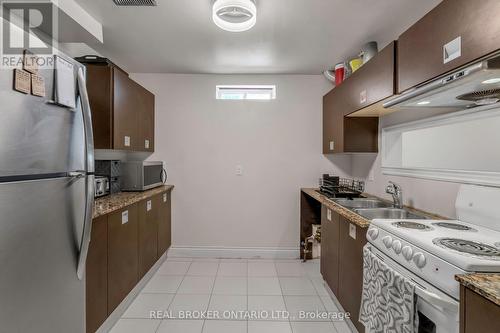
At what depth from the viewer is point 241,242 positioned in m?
3.51

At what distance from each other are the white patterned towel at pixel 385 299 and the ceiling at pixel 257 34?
1757mm

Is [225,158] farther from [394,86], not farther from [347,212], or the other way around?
[394,86]

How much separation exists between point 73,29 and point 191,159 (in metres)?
1.82

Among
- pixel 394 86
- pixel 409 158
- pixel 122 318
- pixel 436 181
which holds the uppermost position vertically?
pixel 394 86

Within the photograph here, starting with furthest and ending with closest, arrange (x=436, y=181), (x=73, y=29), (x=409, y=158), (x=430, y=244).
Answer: (x=409, y=158), (x=73, y=29), (x=436, y=181), (x=430, y=244)

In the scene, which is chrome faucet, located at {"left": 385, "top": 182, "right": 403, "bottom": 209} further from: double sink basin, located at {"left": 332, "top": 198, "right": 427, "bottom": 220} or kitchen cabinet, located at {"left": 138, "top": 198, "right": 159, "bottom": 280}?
kitchen cabinet, located at {"left": 138, "top": 198, "right": 159, "bottom": 280}

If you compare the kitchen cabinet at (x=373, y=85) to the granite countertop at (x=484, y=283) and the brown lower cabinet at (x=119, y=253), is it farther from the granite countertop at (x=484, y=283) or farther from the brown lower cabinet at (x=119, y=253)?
the brown lower cabinet at (x=119, y=253)

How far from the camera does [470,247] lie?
116 cm

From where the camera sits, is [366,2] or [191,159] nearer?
[366,2]

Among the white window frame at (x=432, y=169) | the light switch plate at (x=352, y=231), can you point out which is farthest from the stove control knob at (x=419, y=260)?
the white window frame at (x=432, y=169)

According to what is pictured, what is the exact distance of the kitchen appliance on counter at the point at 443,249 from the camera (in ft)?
3.34

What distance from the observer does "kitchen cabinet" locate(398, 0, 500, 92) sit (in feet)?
3.56

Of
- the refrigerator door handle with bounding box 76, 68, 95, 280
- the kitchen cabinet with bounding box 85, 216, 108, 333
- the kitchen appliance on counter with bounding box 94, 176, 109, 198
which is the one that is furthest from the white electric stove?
the kitchen appliance on counter with bounding box 94, 176, 109, 198

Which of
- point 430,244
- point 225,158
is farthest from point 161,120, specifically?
point 430,244
